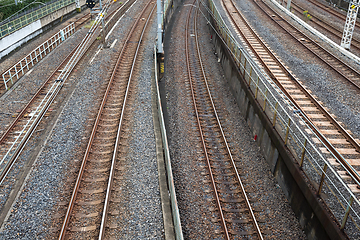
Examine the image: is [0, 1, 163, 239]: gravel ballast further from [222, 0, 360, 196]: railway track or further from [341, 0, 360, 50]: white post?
[341, 0, 360, 50]: white post

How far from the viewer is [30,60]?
20.8 m

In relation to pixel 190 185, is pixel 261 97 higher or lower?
higher

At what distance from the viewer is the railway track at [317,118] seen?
9164mm

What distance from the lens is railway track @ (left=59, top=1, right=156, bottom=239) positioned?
26.4 ft


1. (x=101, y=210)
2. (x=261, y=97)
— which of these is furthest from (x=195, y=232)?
(x=261, y=97)

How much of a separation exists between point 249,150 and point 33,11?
23575 millimetres

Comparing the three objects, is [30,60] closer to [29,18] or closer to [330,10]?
[29,18]

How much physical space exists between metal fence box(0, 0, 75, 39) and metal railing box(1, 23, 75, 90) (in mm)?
2411

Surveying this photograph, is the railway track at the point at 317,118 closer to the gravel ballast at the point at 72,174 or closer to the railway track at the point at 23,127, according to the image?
the gravel ballast at the point at 72,174

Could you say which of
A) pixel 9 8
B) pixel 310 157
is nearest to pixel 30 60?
pixel 9 8

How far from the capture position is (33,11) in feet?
87.3

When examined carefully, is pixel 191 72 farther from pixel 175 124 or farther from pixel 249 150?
pixel 249 150

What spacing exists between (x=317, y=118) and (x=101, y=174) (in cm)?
828

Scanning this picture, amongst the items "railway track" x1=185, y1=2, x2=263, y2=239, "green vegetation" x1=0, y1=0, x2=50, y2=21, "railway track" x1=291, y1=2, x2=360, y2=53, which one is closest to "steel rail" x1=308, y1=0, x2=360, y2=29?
"railway track" x1=291, y1=2, x2=360, y2=53
